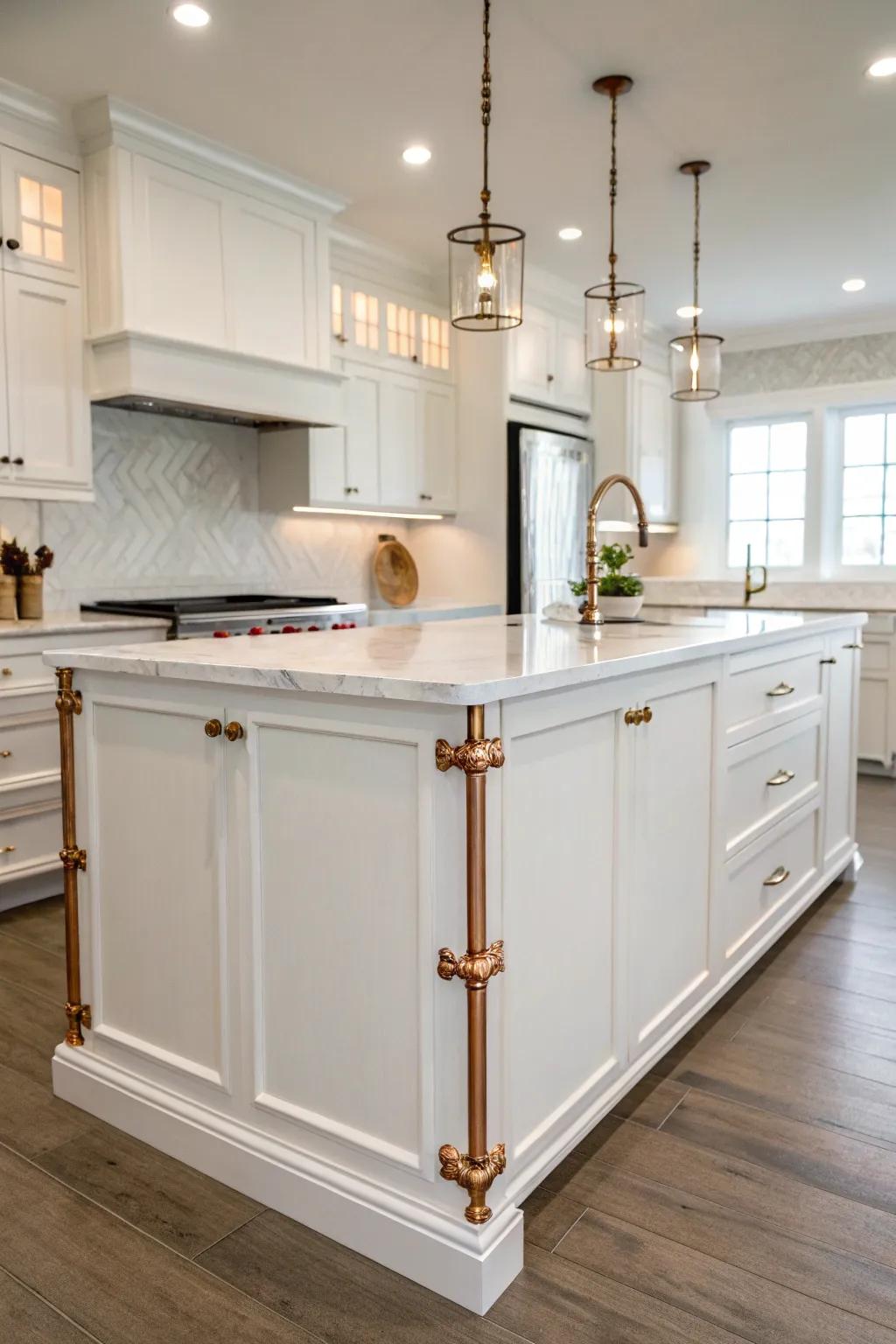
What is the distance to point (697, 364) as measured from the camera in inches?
138

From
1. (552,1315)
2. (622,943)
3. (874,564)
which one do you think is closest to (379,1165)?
(552,1315)

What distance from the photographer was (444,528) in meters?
5.42

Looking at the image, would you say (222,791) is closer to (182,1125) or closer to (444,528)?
(182,1125)

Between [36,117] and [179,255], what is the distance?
23.8 inches

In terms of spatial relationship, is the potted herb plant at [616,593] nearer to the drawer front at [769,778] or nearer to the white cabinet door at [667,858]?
the drawer front at [769,778]

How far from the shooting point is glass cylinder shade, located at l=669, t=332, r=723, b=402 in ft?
11.5

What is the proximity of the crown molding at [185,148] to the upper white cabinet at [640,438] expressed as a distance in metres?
2.33

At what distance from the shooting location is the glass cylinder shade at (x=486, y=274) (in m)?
2.40

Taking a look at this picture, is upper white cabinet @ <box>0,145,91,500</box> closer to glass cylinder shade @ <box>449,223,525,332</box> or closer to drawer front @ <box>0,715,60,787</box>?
drawer front @ <box>0,715,60,787</box>

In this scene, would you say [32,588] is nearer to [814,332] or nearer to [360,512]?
[360,512]

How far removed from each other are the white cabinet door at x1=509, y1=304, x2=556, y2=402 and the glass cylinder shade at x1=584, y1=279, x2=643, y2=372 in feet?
6.72

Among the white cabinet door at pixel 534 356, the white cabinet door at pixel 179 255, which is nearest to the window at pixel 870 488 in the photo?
the white cabinet door at pixel 534 356

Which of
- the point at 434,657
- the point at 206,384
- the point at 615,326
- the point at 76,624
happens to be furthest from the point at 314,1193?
the point at 206,384

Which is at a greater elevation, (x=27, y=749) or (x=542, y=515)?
(x=542, y=515)
